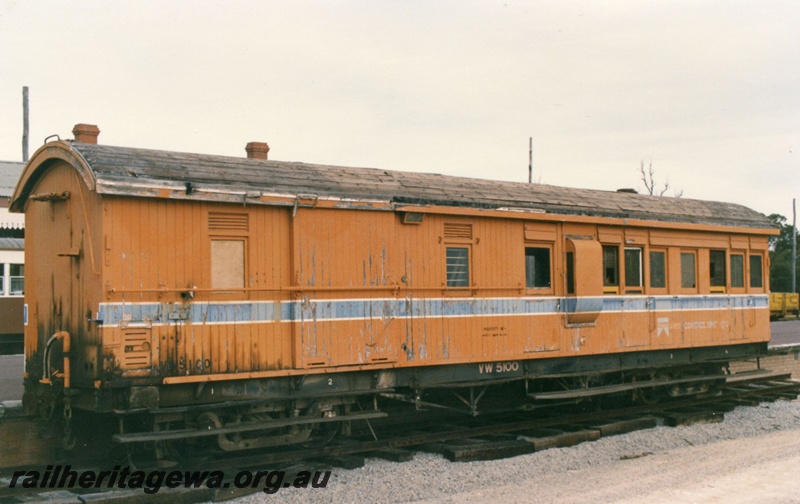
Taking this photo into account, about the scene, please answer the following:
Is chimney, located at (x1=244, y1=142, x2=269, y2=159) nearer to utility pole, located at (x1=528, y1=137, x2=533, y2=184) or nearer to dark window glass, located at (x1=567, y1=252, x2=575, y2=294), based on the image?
dark window glass, located at (x1=567, y1=252, x2=575, y2=294)

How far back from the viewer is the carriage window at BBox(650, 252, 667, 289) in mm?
15023

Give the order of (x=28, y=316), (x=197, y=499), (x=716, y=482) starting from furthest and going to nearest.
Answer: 1. (x=28, y=316)
2. (x=716, y=482)
3. (x=197, y=499)

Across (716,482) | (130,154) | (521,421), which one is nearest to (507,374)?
(521,421)

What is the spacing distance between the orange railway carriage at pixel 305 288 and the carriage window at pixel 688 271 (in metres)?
0.88

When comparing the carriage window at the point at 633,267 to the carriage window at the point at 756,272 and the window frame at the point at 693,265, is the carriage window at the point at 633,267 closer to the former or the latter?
the window frame at the point at 693,265

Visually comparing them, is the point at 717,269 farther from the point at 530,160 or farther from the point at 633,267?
the point at 530,160

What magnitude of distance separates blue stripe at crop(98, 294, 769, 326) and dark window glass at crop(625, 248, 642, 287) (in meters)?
0.28

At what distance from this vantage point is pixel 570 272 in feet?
45.0

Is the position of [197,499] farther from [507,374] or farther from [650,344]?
[650,344]

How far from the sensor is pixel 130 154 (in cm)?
992

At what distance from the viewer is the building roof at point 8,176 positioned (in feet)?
110

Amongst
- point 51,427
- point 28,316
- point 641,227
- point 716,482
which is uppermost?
point 641,227

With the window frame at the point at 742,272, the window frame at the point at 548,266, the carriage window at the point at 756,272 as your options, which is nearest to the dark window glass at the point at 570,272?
the window frame at the point at 548,266

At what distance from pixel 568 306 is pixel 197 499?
22.6 ft
